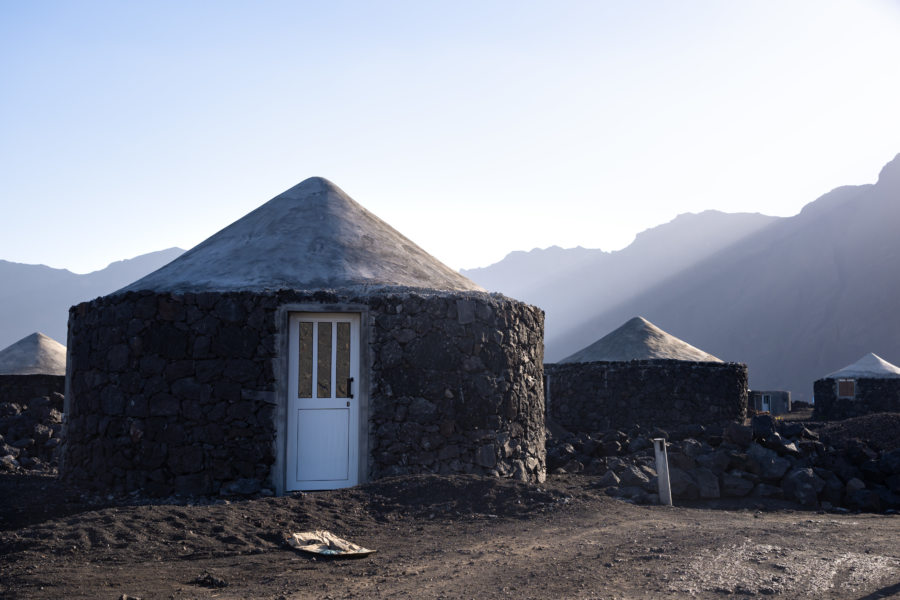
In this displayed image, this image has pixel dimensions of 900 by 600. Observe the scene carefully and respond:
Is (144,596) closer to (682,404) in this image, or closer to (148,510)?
(148,510)

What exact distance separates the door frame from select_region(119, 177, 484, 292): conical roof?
443 mm

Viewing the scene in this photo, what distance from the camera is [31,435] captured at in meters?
14.7

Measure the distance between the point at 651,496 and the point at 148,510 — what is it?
17.6 ft

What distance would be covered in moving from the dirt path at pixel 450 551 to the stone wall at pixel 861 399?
66.9ft

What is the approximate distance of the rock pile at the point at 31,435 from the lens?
42.7ft

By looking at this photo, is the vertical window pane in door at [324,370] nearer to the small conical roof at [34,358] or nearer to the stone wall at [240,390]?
the stone wall at [240,390]

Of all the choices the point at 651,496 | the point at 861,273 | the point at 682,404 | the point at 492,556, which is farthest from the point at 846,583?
the point at 861,273

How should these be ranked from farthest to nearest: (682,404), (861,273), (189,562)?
1. (861,273)
2. (682,404)
3. (189,562)

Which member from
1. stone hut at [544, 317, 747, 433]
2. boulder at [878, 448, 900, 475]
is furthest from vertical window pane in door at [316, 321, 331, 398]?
stone hut at [544, 317, 747, 433]

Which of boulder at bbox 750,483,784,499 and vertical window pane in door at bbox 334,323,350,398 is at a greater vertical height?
vertical window pane in door at bbox 334,323,350,398

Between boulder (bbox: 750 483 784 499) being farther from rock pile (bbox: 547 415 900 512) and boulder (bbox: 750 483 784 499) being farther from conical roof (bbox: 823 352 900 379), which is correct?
conical roof (bbox: 823 352 900 379)

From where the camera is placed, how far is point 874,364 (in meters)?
27.4

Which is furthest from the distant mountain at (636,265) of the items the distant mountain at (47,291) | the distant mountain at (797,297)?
the distant mountain at (47,291)

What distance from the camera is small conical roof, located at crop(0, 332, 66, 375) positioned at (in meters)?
19.3
